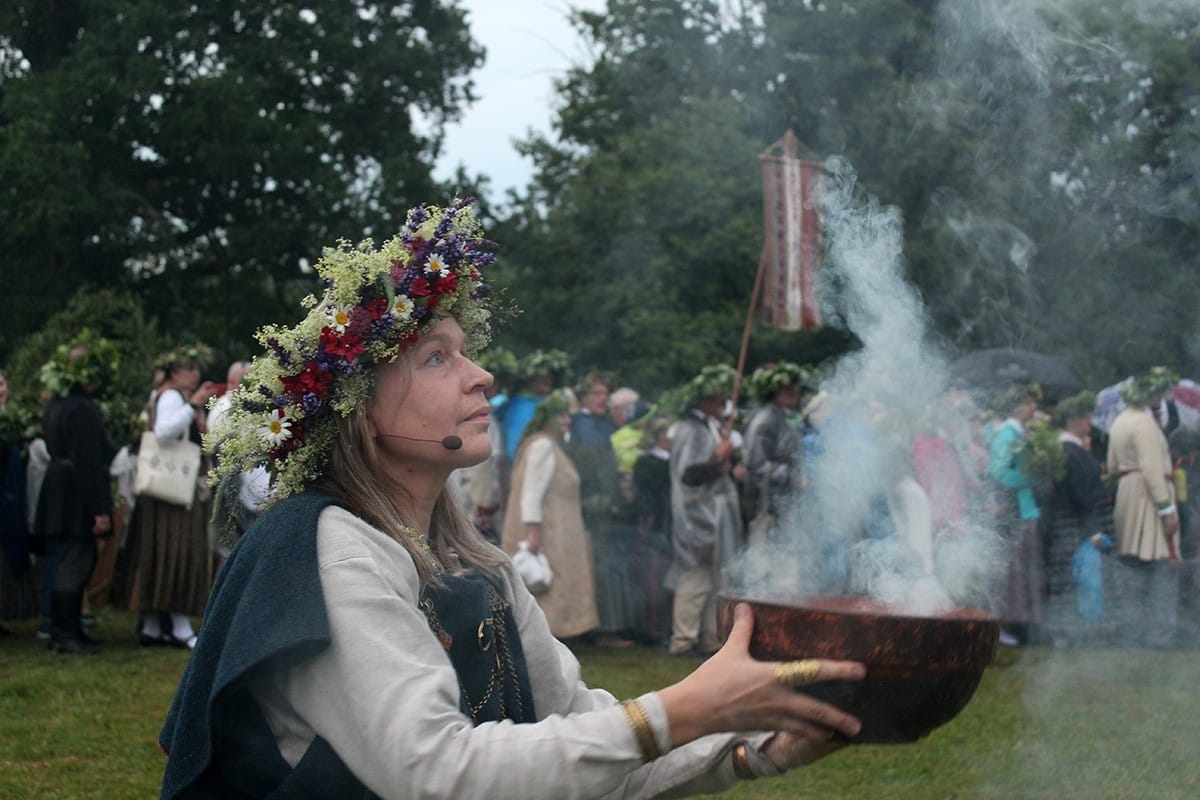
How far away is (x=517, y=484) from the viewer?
9602 mm

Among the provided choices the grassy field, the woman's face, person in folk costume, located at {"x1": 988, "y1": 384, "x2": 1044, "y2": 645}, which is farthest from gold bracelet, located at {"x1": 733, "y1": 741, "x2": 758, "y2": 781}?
person in folk costume, located at {"x1": 988, "y1": 384, "x2": 1044, "y2": 645}

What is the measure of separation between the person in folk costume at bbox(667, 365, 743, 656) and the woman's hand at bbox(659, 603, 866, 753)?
7.36 metres

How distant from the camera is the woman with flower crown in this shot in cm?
209

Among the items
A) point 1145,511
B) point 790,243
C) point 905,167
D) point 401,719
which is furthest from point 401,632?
point 905,167

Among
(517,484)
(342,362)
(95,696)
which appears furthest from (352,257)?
(517,484)

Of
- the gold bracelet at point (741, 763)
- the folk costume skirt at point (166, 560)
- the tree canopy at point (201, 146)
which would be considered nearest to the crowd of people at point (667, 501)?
the folk costume skirt at point (166, 560)

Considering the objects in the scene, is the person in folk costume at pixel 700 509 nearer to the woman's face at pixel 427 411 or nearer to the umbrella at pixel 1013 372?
the umbrella at pixel 1013 372

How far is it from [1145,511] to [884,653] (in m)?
9.15

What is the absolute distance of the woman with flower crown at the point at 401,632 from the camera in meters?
2.09

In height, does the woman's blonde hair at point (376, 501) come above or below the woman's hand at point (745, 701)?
above

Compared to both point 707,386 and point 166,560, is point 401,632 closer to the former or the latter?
point 166,560

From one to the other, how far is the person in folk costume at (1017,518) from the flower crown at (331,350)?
8.43 m

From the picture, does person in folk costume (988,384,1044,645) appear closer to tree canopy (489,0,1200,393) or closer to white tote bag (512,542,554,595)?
tree canopy (489,0,1200,393)

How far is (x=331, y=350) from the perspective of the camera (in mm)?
2451
